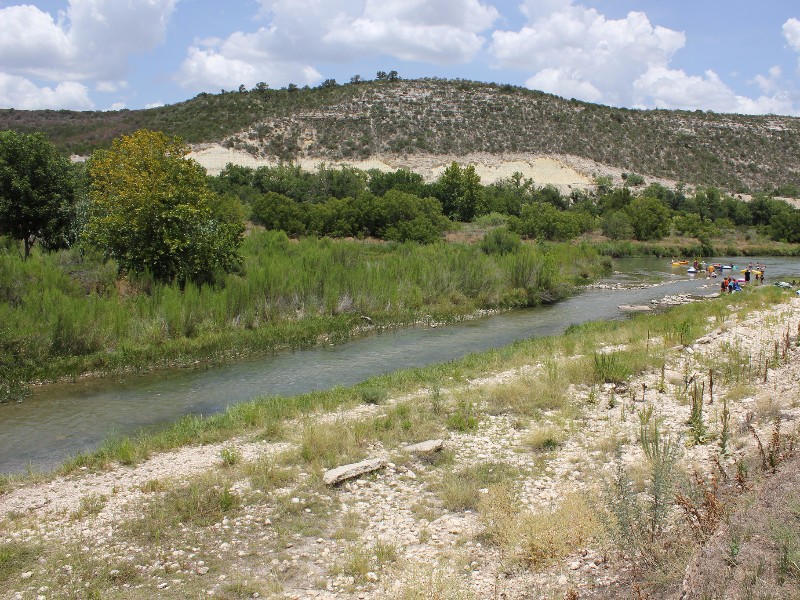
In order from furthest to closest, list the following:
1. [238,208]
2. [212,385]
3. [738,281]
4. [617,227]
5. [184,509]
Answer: [617,227]
[238,208]
[738,281]
[212,385]
[184,509]

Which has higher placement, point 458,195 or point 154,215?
point 458,195

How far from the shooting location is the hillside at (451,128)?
74250 millimetres

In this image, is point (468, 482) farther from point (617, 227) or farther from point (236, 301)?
point (617, 227)

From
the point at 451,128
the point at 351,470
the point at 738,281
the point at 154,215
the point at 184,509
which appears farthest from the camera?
the point at 451,128

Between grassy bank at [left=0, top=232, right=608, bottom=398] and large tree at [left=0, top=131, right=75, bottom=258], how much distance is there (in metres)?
2.47

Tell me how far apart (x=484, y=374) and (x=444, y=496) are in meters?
6.80

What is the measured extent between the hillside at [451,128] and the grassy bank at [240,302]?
47.5 metres

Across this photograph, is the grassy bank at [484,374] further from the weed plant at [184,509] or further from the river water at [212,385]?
the weed plant at [184,509]

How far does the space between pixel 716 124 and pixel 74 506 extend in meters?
107

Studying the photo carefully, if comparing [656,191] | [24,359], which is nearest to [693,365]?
[24,359]

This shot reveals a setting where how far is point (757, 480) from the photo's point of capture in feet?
23.9

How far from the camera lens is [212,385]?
1557cm

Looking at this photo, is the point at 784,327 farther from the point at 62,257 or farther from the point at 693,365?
the point at 62,257

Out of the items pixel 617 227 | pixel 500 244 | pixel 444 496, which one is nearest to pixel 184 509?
pixel 444 496
